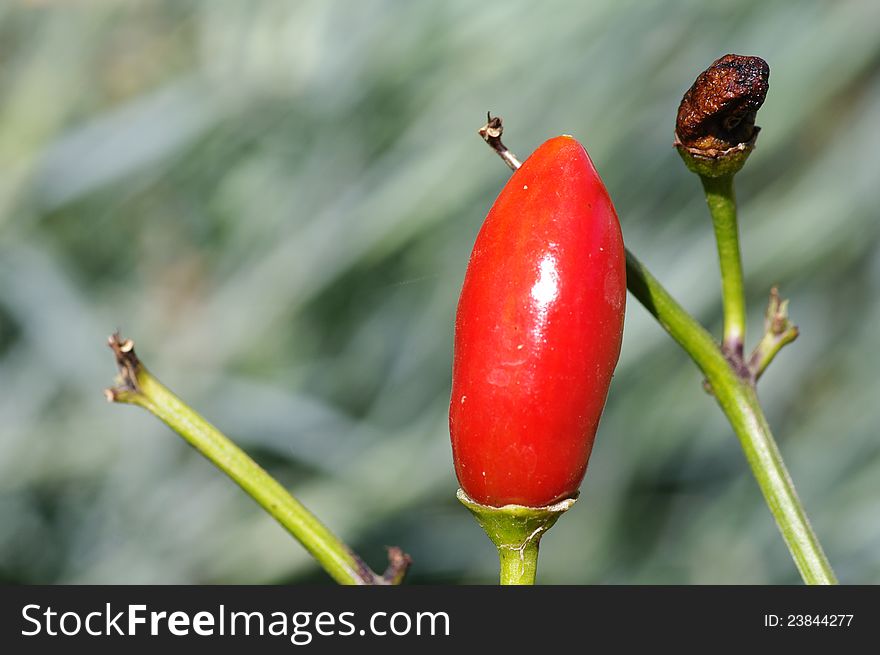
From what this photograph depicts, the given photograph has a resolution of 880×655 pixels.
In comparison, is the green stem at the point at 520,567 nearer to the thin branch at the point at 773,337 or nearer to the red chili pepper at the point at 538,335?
the red chili pepper at the point at 538,335

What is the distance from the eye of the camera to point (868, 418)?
5.45ft

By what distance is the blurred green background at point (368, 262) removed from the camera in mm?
1595

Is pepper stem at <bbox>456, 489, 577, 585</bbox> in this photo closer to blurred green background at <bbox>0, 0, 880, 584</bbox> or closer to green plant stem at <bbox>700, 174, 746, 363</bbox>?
green plant stem at <bbox>700, 174, 746, 363</bbox>

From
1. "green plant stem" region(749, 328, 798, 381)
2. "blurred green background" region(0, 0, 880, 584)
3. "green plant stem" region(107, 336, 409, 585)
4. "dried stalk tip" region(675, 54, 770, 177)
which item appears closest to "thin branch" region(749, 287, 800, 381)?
"green plant stem" region(749, 328, 798, 381)

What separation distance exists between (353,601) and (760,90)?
0.36m

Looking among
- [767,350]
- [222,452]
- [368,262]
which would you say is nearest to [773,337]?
[767,350]

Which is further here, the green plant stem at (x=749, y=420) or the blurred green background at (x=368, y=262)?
the blurred green background at (x=368, y=262)

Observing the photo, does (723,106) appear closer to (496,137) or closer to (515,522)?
(496,137)

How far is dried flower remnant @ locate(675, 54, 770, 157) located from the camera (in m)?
0.54

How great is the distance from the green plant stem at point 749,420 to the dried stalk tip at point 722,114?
0.25 ft

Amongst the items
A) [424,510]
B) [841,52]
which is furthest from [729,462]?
[841,52]

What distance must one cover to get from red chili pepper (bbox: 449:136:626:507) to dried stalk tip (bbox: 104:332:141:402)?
176 mm

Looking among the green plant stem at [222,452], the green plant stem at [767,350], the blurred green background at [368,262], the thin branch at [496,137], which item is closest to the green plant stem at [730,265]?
the green plant stem at [767,350]

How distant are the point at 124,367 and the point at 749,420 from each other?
35 centimetres
